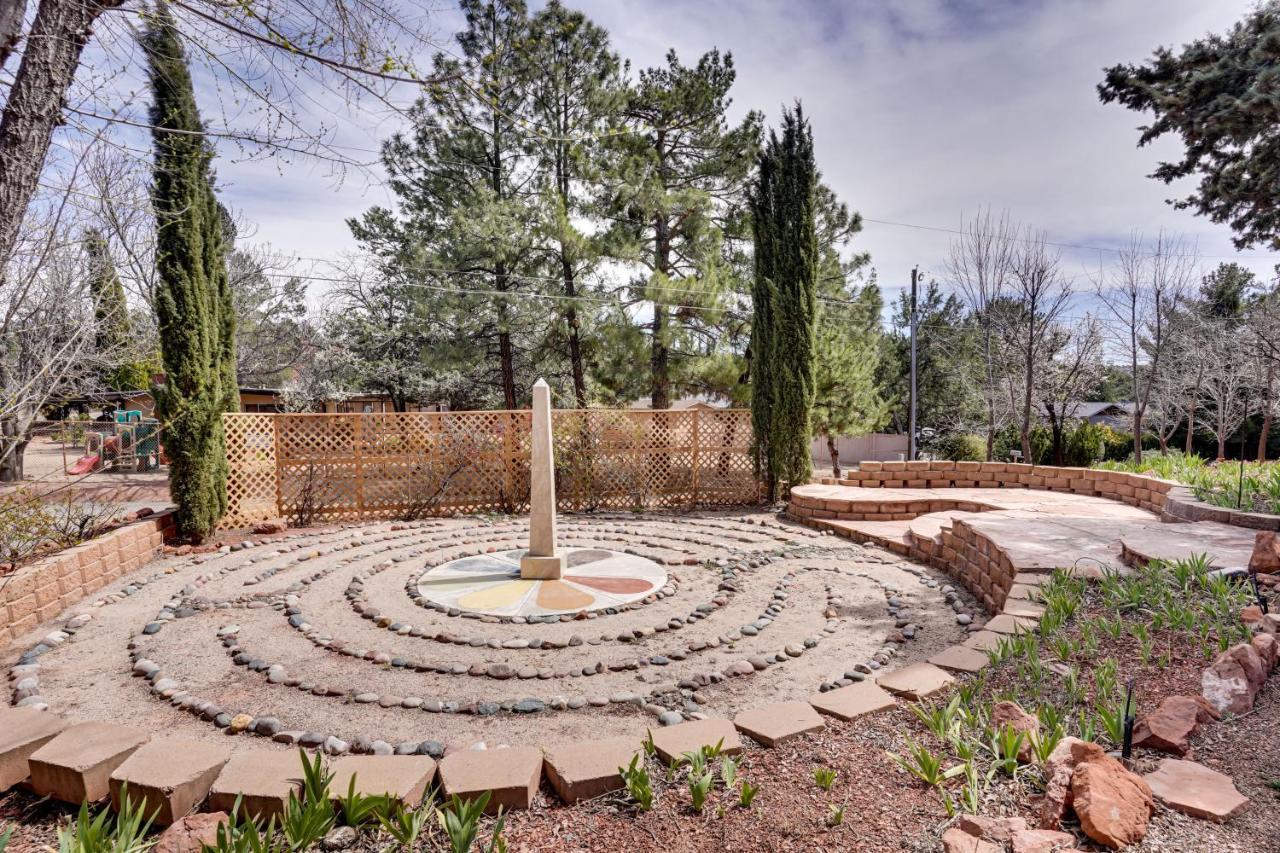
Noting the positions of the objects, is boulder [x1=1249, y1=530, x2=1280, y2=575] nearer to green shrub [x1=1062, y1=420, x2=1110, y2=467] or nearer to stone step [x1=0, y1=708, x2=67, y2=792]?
stone step [x1=0, y1=708, x2=67, y2=792]

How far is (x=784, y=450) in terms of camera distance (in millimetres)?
9438

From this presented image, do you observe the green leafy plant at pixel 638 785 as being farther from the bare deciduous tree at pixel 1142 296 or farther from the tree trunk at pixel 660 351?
the bare deciduous tree at pixel 1142 296

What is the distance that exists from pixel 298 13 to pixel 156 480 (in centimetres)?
1240

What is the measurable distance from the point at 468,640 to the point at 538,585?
1.20 metres

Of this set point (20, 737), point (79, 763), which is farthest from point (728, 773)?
point (20, 737)

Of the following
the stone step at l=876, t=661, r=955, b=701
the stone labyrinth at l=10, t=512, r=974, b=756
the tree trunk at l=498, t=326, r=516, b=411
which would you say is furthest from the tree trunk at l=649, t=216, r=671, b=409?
the stone step at l=876, t=661, r=955, b=701

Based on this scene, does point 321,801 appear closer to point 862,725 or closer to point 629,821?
point 629,821

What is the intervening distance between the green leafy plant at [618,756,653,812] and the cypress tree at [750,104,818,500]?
775 centimetres

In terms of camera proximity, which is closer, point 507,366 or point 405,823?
point 405,823

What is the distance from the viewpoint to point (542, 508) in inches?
210

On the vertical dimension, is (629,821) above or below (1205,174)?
below

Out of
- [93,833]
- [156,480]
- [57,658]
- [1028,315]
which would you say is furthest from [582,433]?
[1028,315]

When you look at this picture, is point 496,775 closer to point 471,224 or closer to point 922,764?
point 922,764

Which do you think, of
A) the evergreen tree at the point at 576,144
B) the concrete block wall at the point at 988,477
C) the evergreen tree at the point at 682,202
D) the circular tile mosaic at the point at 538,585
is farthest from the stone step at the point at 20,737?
the evergreen tree at the point at 682,202
